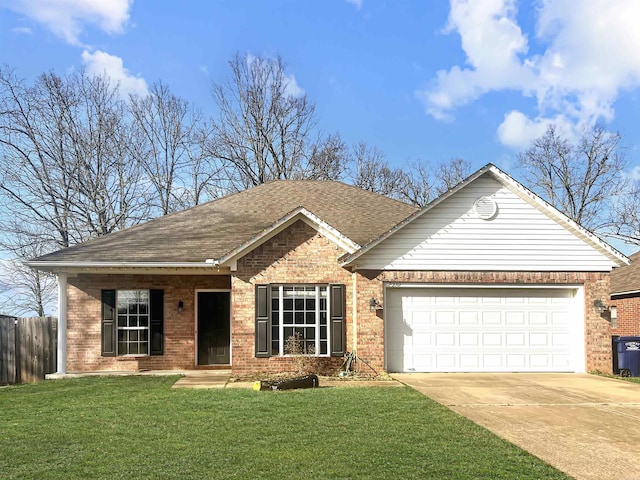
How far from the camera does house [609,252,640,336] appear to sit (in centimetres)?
2255

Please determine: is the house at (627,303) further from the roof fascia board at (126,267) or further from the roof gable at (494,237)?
the roof fascia board at (126,267)

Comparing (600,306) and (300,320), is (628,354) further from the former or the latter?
(300,320)

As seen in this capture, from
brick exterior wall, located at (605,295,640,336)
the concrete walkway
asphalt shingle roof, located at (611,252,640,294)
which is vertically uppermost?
asphalt shingle roof, located at (611,252,640,294)

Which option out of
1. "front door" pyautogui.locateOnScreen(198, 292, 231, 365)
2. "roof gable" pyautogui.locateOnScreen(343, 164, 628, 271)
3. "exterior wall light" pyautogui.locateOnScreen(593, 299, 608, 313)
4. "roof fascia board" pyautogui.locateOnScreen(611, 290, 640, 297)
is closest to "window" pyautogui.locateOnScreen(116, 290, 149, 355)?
"front door" pyautogui.locateOnScreen(198, 292, 231, 365)

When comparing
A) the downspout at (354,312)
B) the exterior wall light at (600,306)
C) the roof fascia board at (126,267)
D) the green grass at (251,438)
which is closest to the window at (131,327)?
the roof fascia board at (126,267)

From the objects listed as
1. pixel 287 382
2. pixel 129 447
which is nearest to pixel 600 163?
pixel 287 382

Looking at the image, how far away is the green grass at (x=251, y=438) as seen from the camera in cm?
686

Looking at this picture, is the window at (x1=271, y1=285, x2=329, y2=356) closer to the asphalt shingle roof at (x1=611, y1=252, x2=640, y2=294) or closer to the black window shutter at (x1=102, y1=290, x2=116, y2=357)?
the black window shutter at (x1=102, y1=290, x2=116, y2=357)

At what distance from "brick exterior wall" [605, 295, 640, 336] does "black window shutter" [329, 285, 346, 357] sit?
13.0 m

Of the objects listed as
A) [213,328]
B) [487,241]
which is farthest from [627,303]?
[213,328]

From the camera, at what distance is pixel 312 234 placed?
15164 mm

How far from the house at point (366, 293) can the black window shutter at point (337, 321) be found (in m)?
0.03

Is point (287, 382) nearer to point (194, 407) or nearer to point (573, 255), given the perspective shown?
point (194, 407)

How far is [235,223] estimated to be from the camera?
18.5 metres
